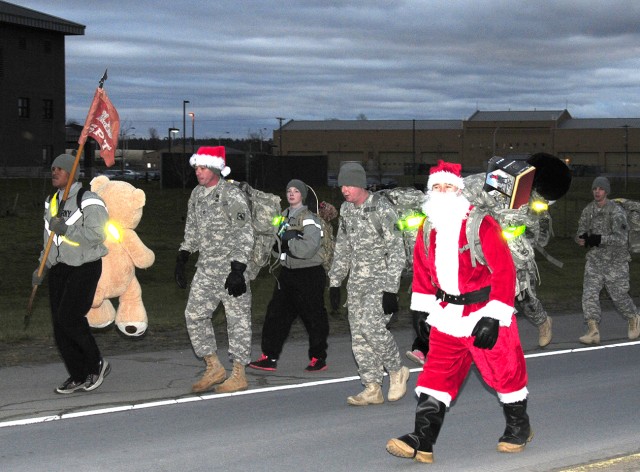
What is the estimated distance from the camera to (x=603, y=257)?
13.6 meters

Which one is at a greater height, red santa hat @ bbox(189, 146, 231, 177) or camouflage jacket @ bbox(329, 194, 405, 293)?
red santa hat @ bbox(189, 146, 231, 177)

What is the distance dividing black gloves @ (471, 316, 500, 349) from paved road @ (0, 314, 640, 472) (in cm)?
83

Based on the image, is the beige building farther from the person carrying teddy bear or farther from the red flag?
the person carrying teddy bear

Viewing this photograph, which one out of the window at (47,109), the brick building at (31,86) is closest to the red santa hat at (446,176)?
the brick building at (31,86)

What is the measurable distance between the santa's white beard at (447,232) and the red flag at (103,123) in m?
4.31

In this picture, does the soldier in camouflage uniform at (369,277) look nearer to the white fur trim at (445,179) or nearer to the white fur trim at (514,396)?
the white fur trim at (445,179)

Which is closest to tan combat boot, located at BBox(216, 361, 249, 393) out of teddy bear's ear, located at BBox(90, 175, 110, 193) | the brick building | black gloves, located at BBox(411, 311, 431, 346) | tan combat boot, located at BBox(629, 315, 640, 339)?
teddy bear's ear, located at BBox(90, 175, 110, 193)

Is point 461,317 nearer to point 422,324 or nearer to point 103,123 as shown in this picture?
point 422,324

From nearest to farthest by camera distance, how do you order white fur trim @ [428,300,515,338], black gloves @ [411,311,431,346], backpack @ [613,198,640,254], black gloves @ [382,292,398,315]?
white fur trim @ [428,300,515,338], black gloves @ [411,311,431,346], black gloves @ [382,292,398,315], backpack @ [613,198,640,254]

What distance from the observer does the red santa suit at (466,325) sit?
7.01m

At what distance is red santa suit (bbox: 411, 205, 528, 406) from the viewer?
276 inches

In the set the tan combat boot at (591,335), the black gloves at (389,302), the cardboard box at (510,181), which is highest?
the cardboard box at (510,181)

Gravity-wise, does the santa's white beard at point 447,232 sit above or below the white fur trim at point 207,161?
below

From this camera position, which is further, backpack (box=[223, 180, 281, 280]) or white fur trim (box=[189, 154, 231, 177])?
backpack (box=[223, 180, 281, 280])
